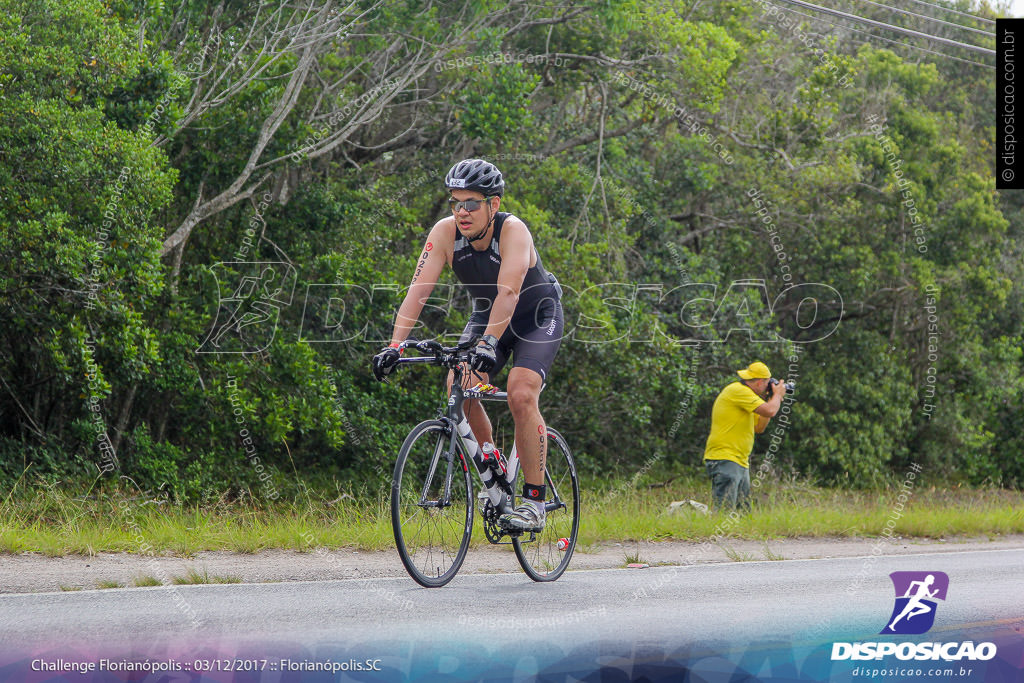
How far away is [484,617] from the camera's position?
195 inches

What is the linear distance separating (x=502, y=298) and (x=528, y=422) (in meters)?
0.73

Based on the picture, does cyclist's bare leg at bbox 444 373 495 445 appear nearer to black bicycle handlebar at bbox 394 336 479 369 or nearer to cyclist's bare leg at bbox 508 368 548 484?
cyclist's bare leg at bbox 508 368 548 484

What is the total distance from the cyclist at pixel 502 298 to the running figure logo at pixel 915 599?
Result: 1.94m

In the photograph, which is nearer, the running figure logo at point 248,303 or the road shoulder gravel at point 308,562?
the road shoulder gravel at point 308,562

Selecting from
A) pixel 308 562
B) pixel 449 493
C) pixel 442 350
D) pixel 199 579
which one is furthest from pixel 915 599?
pixel 199 579

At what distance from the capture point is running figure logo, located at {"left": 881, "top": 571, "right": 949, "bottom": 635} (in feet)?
17.1

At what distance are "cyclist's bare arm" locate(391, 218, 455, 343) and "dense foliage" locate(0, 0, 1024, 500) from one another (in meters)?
5.25

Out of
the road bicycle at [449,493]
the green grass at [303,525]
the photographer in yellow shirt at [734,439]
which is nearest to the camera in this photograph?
the road bicycle at [449,493]

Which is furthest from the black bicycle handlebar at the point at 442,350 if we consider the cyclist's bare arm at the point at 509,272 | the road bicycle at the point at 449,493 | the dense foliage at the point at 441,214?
the dense foliage at the point at 441,214

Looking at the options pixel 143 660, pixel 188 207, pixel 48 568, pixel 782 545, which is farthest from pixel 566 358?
pixel 143 660

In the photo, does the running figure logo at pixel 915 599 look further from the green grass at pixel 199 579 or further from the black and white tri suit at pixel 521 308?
the green grass at pixel 199 579

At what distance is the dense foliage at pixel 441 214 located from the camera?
415 inches

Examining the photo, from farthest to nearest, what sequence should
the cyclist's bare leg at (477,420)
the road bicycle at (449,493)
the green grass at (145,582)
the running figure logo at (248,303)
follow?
1. the running figure logo at (248,303)
2. the cyclist's bare leg at (477,420)
3. the green grass at (145,582)
4. the road bicycle at (449,493)

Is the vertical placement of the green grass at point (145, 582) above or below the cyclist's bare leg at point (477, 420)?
below
